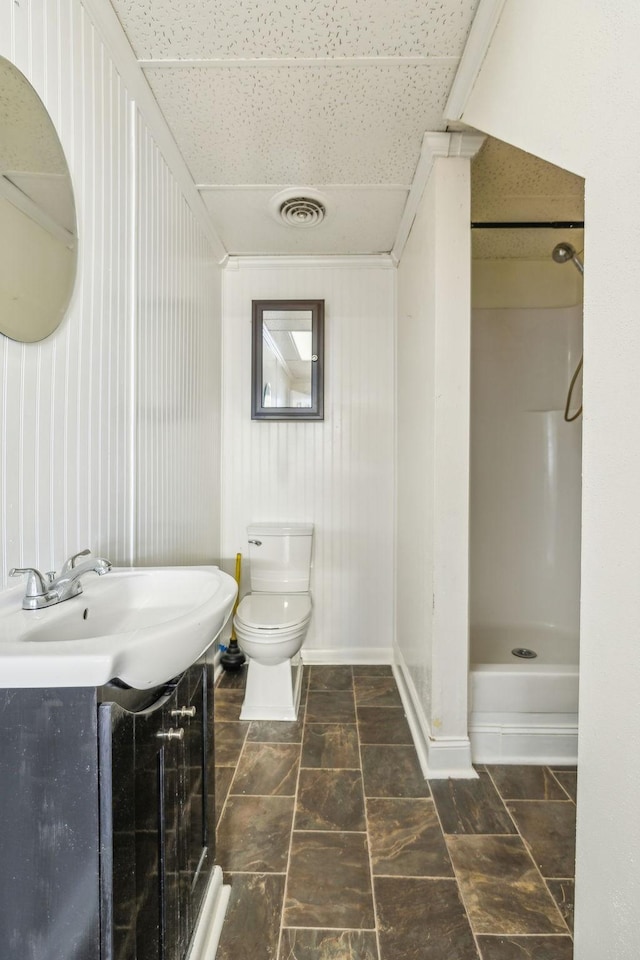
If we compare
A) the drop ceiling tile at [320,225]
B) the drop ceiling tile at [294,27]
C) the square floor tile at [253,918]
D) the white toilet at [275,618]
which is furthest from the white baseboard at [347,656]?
the drop ceiling tile at [294,27]

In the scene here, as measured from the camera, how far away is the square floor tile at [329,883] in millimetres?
1131

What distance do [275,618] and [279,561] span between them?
0.48m

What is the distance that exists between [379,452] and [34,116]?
2.03 meters

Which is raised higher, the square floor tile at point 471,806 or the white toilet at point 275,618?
the white toilet at point 275,618

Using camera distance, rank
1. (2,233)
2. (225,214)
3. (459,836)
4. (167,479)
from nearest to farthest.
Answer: (2,233), (459,836), (167,479), (225,214)

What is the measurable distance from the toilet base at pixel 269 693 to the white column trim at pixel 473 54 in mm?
2225

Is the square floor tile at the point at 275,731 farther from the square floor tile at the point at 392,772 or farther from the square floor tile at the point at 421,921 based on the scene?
the square floor tile at the point at 421,921

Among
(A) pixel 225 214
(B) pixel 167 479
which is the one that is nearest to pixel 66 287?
(B) pixel 167 479

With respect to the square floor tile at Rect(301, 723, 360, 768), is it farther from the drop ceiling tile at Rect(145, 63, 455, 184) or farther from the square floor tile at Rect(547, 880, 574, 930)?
the drop ceiling tile at Rect(145, 63, 455, 184)

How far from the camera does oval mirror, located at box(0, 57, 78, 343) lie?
844 millimetres

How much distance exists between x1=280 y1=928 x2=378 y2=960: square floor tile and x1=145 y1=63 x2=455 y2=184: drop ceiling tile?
2.40m

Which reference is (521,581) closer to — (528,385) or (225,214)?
(528,385)

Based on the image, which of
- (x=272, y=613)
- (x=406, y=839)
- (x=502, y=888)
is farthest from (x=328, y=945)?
(x=272, y=613)

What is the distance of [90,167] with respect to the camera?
3.84 ft
